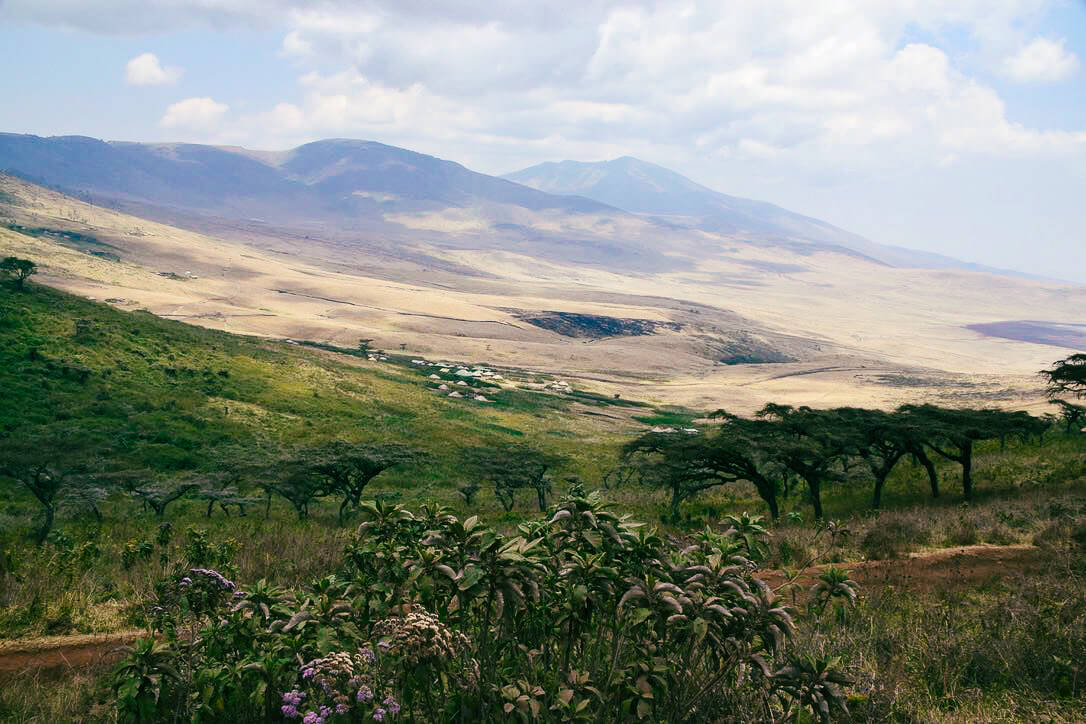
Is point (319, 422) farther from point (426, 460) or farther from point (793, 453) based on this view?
point (793, 453)

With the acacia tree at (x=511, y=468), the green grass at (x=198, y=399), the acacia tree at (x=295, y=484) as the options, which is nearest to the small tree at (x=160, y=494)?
the acacia tree at (x=295, y=484)

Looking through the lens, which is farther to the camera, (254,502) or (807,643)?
(254,502)

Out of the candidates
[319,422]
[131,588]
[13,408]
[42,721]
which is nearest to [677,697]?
[42,721]

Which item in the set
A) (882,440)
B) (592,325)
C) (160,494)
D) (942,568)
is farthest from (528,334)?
(942,568)

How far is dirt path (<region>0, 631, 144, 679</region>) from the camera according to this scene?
23.1ft

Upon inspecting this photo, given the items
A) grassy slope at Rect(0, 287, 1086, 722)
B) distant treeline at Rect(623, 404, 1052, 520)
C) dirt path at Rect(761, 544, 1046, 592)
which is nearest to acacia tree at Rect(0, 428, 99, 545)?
grassy slope at Rect(0, 287, 1086, 722)

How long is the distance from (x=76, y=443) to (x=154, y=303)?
10153cm

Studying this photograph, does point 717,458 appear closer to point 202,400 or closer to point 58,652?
point 58,652

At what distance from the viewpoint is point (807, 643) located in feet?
21.5

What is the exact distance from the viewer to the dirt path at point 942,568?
1073 cm

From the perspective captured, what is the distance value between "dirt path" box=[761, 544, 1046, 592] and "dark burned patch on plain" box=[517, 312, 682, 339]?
5524 inches

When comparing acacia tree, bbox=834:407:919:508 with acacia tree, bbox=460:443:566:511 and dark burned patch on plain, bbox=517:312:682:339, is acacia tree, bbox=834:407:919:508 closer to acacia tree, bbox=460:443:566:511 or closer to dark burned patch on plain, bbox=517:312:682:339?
acacia tree, bbox=460:443:566:511

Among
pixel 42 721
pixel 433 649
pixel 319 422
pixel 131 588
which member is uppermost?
pixel 433 649

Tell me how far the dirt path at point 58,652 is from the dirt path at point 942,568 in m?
8.79
